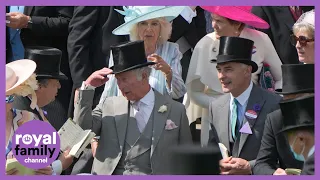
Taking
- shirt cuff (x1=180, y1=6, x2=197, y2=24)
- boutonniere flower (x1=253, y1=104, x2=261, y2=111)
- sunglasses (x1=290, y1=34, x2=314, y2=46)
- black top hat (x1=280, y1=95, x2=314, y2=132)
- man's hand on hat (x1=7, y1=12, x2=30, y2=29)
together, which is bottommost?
boutonniere flower (x1=253, y1=104, x2=261, y2=111)

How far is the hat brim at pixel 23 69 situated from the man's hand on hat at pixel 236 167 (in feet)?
5.66

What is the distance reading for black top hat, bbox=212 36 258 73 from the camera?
8.11m

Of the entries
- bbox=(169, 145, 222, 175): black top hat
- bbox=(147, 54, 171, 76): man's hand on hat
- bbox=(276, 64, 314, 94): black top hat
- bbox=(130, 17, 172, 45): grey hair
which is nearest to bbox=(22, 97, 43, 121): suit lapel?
bbox=(147, 54, 171, 76): man's hand on hat

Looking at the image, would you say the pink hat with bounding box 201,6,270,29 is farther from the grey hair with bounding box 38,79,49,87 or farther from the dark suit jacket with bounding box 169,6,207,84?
the grey hair with bounding box 38,79,49,87

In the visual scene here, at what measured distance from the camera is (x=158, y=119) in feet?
26.2

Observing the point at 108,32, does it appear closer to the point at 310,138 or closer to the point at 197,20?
the point at 197,20

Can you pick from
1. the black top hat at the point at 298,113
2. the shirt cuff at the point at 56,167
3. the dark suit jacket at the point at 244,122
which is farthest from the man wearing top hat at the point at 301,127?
the shirt cuff at the point at 56,167

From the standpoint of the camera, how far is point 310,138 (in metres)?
6.93

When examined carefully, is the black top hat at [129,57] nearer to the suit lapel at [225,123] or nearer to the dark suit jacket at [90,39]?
the suit lapel at [225,123]

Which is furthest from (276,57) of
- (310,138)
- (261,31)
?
(310,138)

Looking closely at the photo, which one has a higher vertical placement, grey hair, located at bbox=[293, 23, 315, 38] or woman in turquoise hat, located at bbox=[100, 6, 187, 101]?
grey hair, located at bbox=[293, 23, 315, 38]

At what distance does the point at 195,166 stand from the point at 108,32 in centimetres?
269

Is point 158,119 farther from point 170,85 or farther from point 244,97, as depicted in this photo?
point 244,97

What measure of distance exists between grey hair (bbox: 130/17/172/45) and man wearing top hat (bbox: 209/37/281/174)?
0.67m
